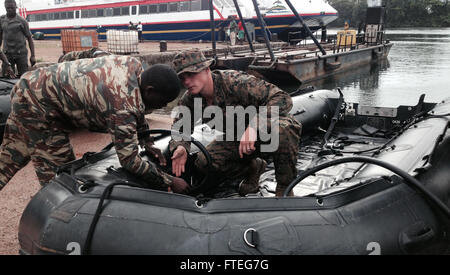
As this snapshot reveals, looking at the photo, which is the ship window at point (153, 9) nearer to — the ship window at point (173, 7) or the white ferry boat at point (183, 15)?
the white ferry boat at point (183, 15)

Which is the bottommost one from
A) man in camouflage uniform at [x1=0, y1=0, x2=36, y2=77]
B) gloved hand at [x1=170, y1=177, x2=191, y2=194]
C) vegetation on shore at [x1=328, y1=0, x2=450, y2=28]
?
gloved hand at [x1=170, y1=177, x2=191, y2=194]

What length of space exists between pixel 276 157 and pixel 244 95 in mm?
485

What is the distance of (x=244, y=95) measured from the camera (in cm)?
257

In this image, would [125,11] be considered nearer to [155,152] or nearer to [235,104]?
[235,104]

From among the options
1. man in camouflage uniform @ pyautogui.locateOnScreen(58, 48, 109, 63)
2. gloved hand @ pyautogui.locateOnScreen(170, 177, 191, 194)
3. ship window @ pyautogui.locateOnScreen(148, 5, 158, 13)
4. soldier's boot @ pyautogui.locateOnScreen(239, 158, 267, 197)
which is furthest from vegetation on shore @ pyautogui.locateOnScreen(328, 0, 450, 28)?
gloved hand @ pyautogui.locateOnScreen(170, 177, 191, 194)

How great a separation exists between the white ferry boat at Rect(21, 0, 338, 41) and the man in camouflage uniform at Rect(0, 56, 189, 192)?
700 inches

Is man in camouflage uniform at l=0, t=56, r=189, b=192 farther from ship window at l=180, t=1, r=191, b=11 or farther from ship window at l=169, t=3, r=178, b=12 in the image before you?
ship window at l=169, t=3, r=178, b=12

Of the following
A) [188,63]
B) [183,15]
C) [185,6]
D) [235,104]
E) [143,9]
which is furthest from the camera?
[143,9]

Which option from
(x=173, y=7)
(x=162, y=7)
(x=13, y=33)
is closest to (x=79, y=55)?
(x=13, y=33)

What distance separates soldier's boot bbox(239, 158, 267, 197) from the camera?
2.79 metres

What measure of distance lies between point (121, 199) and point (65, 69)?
0.90 m

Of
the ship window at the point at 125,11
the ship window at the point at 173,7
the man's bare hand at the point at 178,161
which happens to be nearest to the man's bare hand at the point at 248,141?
the man's bare hand at the point at 178,161
